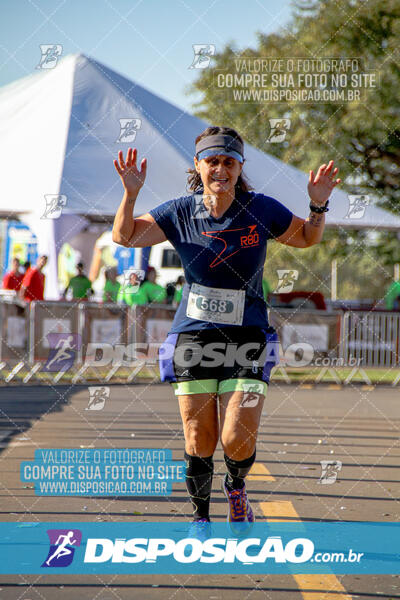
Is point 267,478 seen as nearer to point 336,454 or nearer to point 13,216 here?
point 336,454

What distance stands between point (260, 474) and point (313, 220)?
2.92 metres

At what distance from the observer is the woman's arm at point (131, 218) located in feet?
16.2

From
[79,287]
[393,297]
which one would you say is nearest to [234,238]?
[79,287]

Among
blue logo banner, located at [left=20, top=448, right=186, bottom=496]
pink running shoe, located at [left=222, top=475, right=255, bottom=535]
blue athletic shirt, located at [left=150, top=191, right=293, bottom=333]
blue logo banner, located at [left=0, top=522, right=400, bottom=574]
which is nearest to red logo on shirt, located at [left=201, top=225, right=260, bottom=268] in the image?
blue athletic shirt, located at [left=150, top=191, right=293, bottom=333]

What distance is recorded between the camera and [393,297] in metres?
27.3

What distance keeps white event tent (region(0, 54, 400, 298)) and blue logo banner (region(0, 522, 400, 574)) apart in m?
14.1

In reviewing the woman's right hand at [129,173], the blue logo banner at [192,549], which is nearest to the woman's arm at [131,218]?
the woman's right hand at [129,173]

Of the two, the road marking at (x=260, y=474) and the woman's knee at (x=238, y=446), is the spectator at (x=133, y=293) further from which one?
the woman's knee at (x=238, y=446)

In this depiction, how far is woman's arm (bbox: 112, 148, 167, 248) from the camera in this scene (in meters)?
4.93

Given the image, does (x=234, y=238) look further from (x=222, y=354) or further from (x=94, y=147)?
(x=94, y=147)

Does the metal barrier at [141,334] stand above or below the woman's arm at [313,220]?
below

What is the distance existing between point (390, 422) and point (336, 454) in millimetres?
2939

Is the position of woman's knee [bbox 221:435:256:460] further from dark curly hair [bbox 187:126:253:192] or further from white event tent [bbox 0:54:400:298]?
white event tent [bbox 0:54:400:298]

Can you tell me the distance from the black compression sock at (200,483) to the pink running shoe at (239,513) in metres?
0.12
